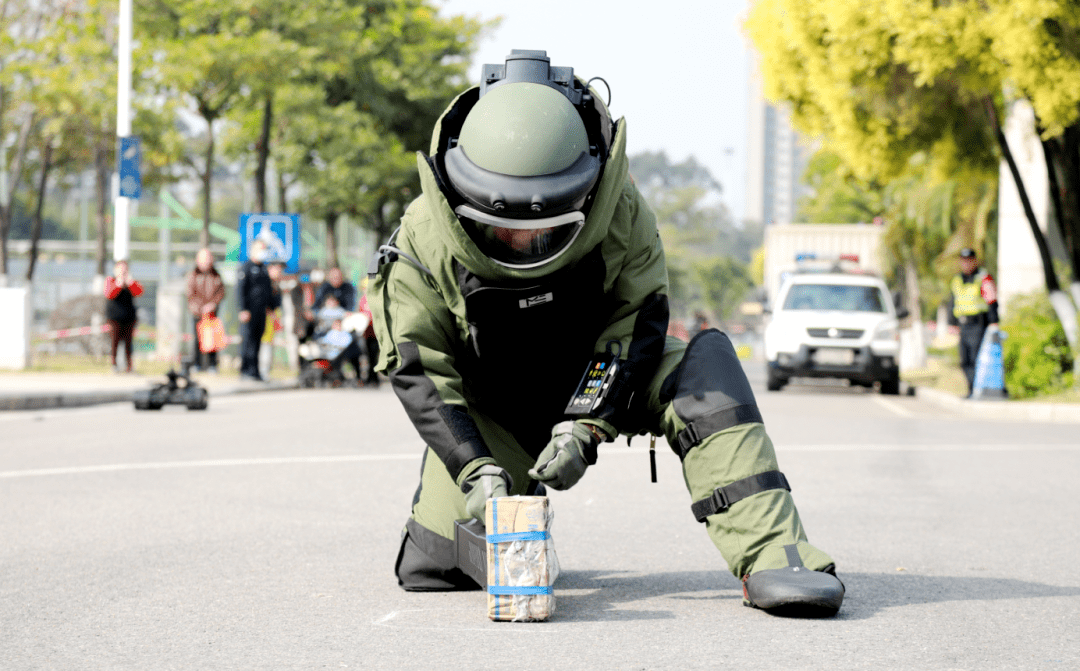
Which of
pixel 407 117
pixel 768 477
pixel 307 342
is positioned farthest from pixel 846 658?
pixel 407 117

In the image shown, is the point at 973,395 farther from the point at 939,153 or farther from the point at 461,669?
the point at 461,669

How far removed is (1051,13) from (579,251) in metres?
11.9

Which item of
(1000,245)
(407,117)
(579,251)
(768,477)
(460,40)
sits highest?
(460,40)

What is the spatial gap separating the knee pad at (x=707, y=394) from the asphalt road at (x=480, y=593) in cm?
58

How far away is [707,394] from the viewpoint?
4.21m

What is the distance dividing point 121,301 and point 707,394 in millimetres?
15364

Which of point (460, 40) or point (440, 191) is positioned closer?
point (440, 191)

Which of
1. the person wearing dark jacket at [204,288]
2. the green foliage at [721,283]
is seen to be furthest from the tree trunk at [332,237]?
the green foliage at [721,283]

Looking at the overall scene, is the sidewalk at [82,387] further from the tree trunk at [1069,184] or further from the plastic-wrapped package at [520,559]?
the tree trunk at [1069,184]

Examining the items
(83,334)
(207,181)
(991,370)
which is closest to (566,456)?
(991,370)

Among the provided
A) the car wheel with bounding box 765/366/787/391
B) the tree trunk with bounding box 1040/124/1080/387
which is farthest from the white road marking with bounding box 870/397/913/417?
the tree trunk with bounding box 1040/124/1080/387

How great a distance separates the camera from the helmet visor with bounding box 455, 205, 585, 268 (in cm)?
386

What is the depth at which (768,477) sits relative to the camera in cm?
412

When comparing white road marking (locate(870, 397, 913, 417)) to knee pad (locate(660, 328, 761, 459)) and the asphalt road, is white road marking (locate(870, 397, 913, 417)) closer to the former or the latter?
the asphalt road
